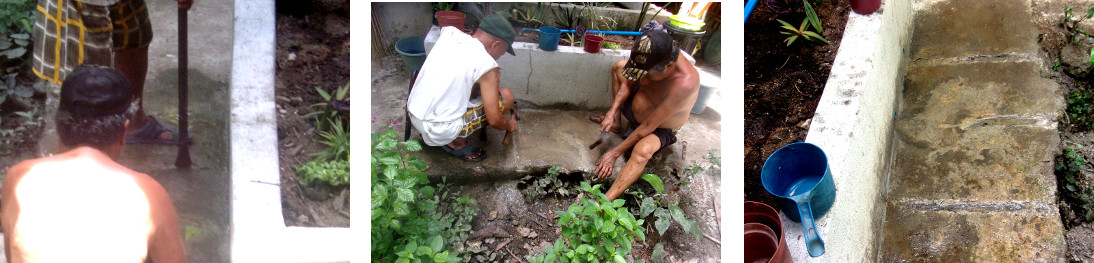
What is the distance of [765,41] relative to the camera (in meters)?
3.04

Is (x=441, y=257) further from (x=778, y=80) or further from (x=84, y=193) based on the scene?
(x=778, y=80)

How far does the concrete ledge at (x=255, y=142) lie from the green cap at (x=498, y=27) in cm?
54

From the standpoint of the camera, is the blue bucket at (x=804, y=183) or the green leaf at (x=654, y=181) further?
the blue bucket at (x=804, y=183)

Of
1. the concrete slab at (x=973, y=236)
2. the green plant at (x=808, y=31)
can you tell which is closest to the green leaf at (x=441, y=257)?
the concrete slab at (x=973, y=236)

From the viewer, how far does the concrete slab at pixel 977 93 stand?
9.71 ft

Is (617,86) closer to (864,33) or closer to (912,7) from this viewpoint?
(864,33)

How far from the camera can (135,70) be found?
139 centimetres

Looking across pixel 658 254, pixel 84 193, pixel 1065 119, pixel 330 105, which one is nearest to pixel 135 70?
pixel 84 193

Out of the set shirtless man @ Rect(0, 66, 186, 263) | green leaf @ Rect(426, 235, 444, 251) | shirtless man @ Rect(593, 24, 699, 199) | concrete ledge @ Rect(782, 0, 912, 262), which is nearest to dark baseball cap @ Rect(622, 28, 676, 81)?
shirtless man @ Rect(593, 24, 699, 199)

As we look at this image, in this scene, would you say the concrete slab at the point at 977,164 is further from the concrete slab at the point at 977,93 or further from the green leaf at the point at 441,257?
the green leaf at the point at 441,257

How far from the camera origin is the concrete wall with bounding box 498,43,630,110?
69.6 inches

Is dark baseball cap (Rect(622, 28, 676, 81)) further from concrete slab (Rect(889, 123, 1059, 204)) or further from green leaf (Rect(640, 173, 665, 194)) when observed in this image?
concrete slab (Rect(889, 123, 1059, 204))

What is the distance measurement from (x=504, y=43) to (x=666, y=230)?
0.78m

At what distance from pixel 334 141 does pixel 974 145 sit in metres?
2.89
